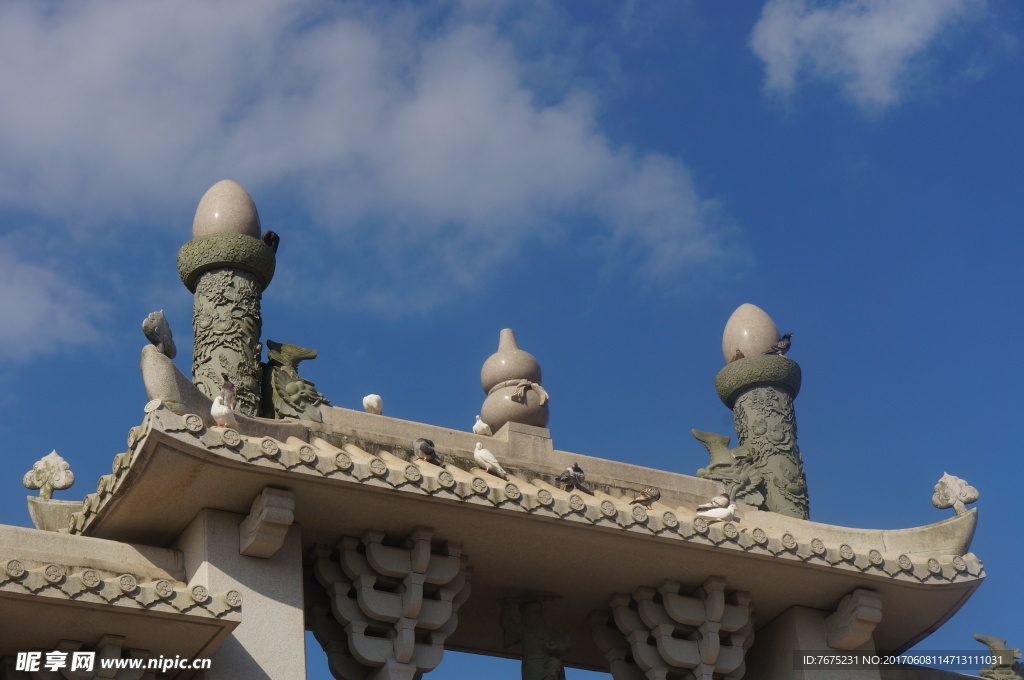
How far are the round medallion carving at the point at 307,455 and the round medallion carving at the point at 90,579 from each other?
2007 millimetres

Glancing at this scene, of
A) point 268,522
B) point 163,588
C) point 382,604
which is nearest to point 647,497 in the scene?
point 382,604

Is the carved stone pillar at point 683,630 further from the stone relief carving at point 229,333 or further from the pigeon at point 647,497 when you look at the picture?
the stone relief carving at point 229,333

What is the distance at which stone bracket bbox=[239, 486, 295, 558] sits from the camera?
1323 cm

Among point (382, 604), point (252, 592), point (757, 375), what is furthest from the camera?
point (757, 375)

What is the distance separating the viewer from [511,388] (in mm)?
17078

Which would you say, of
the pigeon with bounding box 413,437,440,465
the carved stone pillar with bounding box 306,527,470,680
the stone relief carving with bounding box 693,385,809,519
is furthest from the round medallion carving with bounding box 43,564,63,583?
the stone relief carving with bounding box 693,385,809,519

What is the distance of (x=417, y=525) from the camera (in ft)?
46.4

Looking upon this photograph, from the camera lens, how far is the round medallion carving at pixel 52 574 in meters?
11.8

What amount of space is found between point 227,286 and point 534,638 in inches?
191

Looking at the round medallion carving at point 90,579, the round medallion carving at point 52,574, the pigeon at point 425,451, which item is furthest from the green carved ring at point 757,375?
the round medallion carving at point 52,574

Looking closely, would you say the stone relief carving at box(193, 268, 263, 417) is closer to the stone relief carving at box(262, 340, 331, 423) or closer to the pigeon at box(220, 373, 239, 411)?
the stone relief carving at box(262, 340, 331, 423)

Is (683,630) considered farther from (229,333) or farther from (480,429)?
(229,333)

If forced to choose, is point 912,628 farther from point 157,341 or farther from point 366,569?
point 157,341

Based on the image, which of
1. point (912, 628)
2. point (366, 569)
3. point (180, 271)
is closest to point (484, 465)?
point (366, 569)
